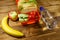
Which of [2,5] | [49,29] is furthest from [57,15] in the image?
[2,5]

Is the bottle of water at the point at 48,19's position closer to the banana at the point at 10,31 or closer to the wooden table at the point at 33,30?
the wooden table at the point at 33,30

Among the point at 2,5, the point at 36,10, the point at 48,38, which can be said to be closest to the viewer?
the point at 48,38

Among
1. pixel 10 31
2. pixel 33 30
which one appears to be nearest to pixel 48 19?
pixel 33 30

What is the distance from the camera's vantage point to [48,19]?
2.89 feet

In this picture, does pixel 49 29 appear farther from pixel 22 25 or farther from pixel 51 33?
pixel 22 25

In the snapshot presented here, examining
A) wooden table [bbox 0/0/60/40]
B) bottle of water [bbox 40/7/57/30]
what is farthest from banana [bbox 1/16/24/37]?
bottle of water [bbox 40/7/57/30]

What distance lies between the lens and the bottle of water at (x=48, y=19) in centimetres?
85

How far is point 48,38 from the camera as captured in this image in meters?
0.80

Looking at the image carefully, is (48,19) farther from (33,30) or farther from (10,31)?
(10,31)

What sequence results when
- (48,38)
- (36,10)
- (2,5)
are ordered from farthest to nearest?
1. (2,5)
2. (36,10)
3. (48,38)

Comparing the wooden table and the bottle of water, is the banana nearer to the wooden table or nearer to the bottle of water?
the wooden table

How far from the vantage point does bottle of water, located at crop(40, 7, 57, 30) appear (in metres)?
0.85

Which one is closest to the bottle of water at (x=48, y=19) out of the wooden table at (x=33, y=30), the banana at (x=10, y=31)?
the wooden table at (x=33, y=30)

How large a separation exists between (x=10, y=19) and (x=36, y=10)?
181mm
